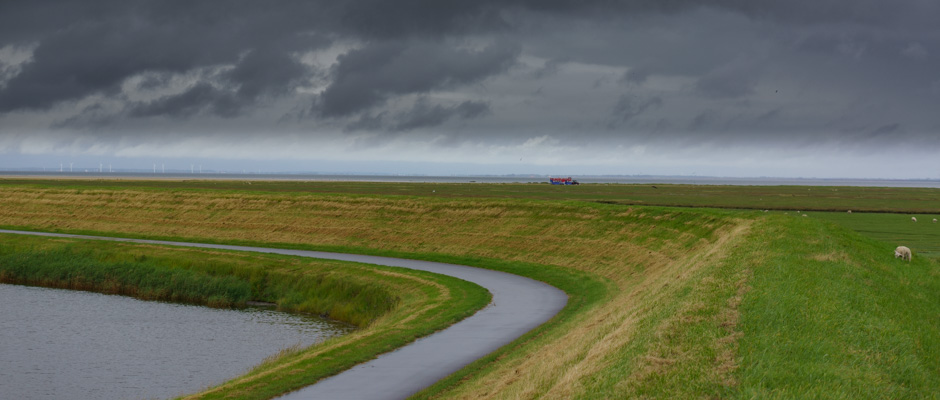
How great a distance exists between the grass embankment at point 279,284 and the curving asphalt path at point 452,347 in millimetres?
710

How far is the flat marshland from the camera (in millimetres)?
12484

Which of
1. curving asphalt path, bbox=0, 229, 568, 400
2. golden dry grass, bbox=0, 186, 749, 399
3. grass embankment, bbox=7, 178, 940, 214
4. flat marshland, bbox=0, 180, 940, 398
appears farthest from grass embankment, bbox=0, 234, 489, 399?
grass embankment, bbox=7, 178, 940, 214

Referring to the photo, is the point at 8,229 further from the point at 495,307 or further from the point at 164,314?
the point at 495,307

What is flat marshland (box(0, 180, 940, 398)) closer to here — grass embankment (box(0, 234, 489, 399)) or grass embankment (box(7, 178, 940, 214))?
grass embankment (box(0, 234, 489, 399))

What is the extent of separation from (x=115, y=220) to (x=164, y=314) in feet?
130

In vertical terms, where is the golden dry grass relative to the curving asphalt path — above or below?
above

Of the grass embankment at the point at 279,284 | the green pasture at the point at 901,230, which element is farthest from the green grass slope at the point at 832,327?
the green pasture at the point at 901,230

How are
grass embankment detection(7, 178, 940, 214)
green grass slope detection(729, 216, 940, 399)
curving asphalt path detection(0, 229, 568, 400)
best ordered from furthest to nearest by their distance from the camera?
grass embankment detection(7, 178, 940, 214) → curving asphalt path detection(0, 229, 568, 400) → green grass slope detection(729, 216, 940, 399)

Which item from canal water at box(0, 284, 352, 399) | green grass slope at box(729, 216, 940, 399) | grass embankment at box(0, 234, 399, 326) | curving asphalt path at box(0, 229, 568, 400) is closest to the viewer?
green grass slope at box(729, 216, 940, 399)

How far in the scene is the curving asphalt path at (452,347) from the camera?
1708 cm

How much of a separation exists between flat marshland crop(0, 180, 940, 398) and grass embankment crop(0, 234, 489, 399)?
1.06ft

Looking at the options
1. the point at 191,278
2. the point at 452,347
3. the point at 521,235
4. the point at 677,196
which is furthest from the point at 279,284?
the point at 677,196

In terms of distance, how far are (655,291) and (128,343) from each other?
20043mm

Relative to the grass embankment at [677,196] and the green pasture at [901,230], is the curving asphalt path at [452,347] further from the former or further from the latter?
the grass embankment at [677,196]
